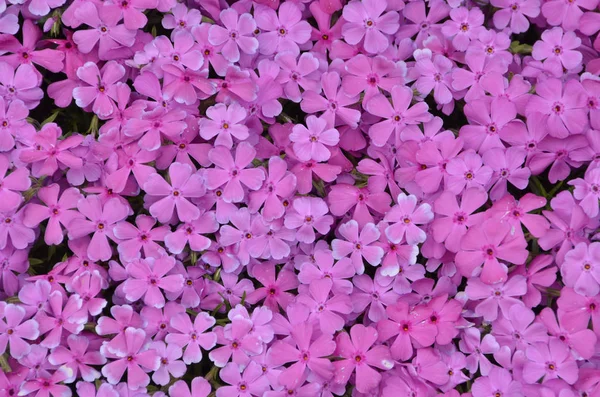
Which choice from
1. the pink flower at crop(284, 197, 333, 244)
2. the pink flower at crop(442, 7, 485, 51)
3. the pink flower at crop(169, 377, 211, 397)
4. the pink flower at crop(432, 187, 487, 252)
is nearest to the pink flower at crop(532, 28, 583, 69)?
the pink flower at crop(442, 7, 485, 51)

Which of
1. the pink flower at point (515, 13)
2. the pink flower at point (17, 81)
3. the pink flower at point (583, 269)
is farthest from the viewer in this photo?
the pink flower at point (515, 13)

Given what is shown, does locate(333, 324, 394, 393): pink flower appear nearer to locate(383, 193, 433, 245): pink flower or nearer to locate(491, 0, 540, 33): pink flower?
locate(383, 193, 433, 245): pink flower

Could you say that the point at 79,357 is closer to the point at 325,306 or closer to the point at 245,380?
the point at 245,380

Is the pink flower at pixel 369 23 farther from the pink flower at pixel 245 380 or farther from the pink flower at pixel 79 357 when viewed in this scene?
the pink flower at pixel 79 357

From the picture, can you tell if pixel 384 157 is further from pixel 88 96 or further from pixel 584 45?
pixel 88 96

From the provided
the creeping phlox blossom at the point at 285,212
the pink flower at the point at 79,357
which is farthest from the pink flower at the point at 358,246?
the pink flower at the point at 79,357

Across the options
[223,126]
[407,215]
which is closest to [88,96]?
[223,126]
